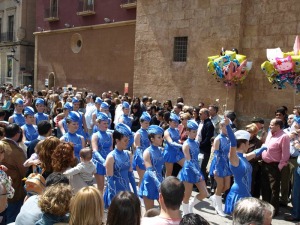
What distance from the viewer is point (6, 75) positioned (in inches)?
1342

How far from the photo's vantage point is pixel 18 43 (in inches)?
1268

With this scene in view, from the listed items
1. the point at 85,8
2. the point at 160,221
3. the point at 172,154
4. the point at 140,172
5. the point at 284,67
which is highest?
the point at 85,8

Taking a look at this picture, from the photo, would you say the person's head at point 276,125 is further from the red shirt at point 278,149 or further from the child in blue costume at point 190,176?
the child in blue costume at point 190,176

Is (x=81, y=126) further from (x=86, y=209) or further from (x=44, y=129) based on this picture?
(x=86, y=209)

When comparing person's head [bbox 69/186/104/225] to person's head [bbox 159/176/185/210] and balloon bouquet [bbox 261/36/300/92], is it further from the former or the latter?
balloon bouquet [bbox 261/36/300/92]

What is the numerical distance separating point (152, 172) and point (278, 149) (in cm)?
265

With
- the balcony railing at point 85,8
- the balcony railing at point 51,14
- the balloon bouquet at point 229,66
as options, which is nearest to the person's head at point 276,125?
the balloon bouquet at point 229,66

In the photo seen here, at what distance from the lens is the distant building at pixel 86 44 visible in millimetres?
19953

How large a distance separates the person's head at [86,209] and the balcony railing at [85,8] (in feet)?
66.9

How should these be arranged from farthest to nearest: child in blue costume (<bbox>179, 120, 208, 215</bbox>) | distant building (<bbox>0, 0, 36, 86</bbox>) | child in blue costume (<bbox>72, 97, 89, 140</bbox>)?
distant building (<bbox>0, 0, 36, 86</bbox>) < child in blue costume (<bbox>72, 97, 89, 140</bbox>) < child in blue costume (<bbox>179, 120, 208, 215</bbox>)

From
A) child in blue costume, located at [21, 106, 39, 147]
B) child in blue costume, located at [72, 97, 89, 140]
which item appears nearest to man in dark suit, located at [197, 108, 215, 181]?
child in blue costume, located at [72, 97, 89, 140]

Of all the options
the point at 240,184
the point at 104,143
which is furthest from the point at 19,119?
the point at 240,184

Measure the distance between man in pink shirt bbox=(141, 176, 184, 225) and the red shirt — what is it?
402 centimetres

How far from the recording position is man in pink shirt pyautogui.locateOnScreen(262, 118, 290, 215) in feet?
22.1
